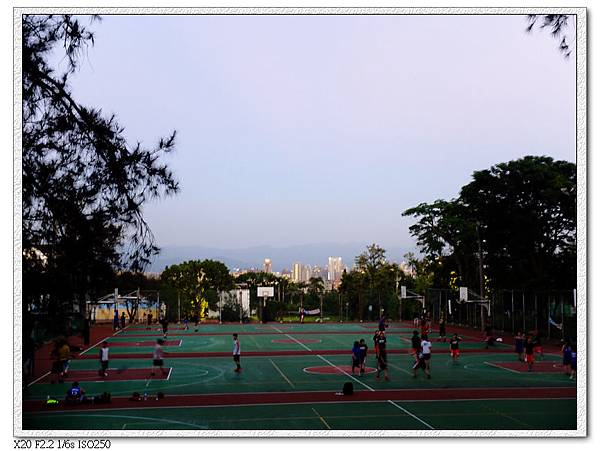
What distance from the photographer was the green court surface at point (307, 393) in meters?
17.6

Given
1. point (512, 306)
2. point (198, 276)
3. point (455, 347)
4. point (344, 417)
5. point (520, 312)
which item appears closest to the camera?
point (344, 417)

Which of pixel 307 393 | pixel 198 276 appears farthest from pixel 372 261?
pixel 307 393

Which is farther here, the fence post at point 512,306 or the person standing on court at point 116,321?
the person standing on court at point 116,321

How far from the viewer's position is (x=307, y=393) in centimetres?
2255

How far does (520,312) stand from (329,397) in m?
28.5

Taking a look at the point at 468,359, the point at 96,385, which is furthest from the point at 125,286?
the point at 468,359

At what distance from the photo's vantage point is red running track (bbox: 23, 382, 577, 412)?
20438 mm

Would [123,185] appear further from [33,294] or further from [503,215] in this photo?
[503,215]

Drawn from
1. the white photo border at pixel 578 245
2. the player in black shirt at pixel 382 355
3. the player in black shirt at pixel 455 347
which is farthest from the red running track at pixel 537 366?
the white photo border at pixel 578 245

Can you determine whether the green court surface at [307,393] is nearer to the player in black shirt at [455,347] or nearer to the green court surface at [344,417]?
the green court surface at [344,417]

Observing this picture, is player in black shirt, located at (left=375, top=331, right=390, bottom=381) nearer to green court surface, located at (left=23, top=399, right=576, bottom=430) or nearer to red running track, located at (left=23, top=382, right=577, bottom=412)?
red running track, located at (left=23, top=382, right=577, bottom=412)

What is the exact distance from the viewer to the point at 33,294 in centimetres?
1188

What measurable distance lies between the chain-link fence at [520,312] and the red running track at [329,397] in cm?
1357

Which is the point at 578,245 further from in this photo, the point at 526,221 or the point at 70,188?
the point at 526,221
